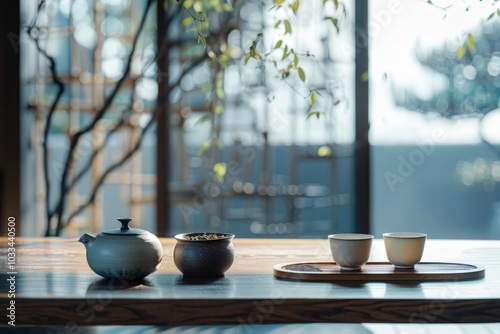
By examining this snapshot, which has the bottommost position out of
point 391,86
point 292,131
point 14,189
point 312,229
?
point 312,229

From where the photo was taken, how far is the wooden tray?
4.80 feet

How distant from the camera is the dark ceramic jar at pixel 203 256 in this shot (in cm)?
149

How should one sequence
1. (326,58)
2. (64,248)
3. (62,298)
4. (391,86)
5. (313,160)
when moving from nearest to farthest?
(62,298) → (64,248) → (326,58) → (313,160) → (391,86)

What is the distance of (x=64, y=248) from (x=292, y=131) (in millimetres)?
2218

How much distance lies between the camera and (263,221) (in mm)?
4266

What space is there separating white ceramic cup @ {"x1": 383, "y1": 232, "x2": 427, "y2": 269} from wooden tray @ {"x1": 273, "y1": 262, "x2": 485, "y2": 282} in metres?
0.02

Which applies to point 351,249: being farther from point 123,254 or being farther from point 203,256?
point 123,254

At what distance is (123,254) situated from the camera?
1.43m

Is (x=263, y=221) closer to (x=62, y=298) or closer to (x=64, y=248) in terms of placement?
(x=64, y=248)

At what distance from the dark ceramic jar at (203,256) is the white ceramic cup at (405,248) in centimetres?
36

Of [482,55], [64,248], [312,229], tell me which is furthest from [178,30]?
[482,55]

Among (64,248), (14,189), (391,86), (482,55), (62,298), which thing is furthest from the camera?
(482,55)
